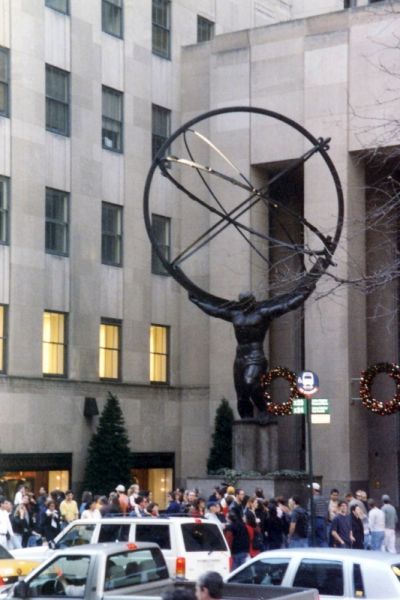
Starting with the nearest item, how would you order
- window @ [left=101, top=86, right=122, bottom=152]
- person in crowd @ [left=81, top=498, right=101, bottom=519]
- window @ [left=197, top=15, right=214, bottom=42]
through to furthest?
person in crowd @ [left=81, top=498, right=101, bottom=519] → window @ [left=101, top=86, right=122, bottom=152] → window @ [left=197, top=15, right=214, bottom=42]

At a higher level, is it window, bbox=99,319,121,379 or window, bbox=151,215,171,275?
window, bbox=151,215,171,275

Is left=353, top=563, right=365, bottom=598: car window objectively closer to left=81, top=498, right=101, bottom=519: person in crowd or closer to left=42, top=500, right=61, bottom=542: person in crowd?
left=81, top=498, right=101, bottom=519: person in crowd

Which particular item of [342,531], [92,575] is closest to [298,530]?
[342,531]

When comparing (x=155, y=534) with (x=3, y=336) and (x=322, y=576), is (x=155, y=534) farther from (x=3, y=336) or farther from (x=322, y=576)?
(x=3, y=336)

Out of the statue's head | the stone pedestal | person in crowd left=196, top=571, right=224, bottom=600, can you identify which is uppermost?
the statue's head

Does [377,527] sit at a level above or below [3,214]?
below

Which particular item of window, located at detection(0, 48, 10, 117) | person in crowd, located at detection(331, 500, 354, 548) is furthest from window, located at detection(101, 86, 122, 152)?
person in crowd, located at detection(331, 500, 354, 548)

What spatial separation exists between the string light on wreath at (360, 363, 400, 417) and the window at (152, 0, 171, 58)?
13209mm

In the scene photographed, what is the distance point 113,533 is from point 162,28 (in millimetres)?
27945

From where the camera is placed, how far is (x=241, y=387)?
121 ft

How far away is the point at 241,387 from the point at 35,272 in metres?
7.10

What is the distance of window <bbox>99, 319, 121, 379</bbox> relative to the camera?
42.1m

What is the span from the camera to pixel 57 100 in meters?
40.5

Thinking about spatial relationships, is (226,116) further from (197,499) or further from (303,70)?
(197,499)
